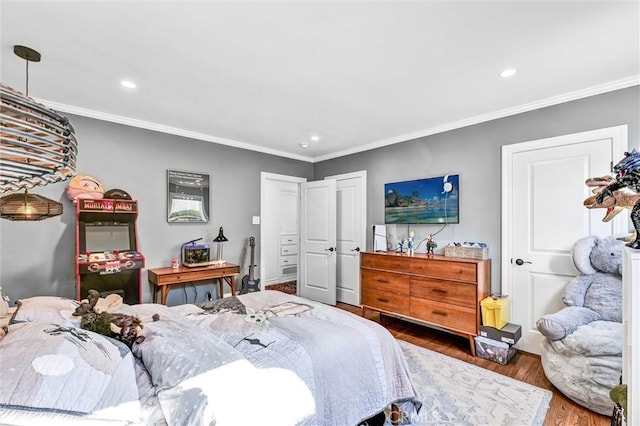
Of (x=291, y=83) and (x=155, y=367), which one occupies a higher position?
(x=291, y=83)

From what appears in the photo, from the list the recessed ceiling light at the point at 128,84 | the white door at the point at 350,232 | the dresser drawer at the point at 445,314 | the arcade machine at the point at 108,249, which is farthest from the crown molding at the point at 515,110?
the arcade machine at the point at 108,249

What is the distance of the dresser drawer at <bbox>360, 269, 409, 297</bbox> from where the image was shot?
337 cm

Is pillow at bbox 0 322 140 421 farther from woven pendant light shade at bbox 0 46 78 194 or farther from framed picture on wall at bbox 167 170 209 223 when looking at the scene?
framed picture on wall at bbox 167 170 209 223

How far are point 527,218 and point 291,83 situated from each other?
2.58 meters

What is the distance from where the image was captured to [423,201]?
368 cm

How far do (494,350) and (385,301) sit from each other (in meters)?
1.18

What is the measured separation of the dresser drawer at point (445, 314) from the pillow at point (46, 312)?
2.93 meters

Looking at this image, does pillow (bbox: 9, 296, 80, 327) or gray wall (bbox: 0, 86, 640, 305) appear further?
gray wall (bbox: 0, 86, 640, 305)

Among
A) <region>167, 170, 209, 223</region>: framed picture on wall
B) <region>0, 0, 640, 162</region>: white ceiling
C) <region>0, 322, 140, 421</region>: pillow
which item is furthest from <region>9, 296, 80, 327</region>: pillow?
<region>167, 170, 209, 223</region>: framed picture on wall

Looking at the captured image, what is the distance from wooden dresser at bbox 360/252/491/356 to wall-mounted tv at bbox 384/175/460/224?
0.57m

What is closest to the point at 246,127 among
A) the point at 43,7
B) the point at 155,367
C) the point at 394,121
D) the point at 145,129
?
the point at 145,129

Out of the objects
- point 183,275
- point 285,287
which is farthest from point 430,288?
point 285,287

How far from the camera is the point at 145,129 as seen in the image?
3.43 meters

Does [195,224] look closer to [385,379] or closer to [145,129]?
[145,129]
